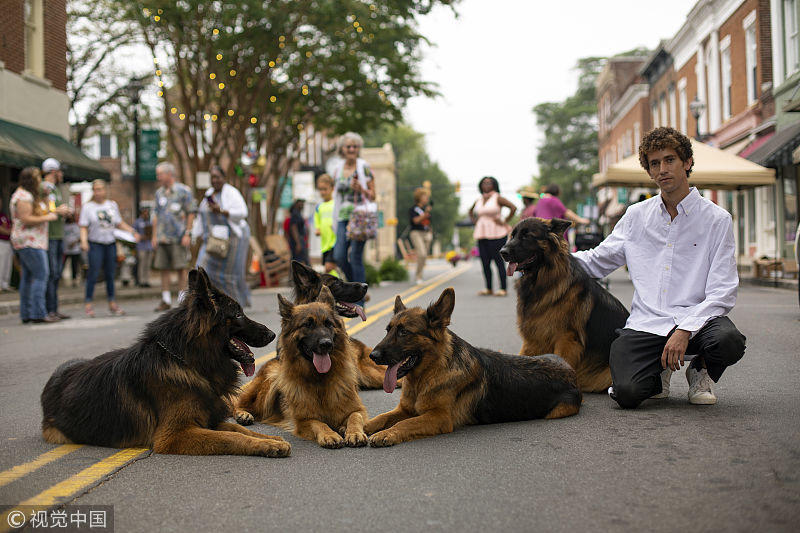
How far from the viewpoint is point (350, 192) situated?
10.8 metres

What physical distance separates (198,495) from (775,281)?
57.3 feet

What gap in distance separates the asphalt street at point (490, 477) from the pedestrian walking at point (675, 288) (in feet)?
0.84

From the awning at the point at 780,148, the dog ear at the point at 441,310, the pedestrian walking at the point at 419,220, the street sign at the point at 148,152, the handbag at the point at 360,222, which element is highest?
the street sign at the point at 148,152

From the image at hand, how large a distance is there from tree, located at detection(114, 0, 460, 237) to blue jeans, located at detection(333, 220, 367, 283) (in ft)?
34.9

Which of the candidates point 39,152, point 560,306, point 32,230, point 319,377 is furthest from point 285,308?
point 39,152

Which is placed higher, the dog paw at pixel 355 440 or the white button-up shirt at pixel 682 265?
the white button-up shirt at pixel 682 265

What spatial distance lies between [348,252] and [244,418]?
5.92 metres

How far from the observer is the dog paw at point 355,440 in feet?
15.2

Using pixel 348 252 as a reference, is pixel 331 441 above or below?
below

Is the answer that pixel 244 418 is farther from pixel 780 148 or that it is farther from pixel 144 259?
pixel 780 148

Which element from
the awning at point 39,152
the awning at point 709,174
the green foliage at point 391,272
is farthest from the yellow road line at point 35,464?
the green foliage at point 391,272

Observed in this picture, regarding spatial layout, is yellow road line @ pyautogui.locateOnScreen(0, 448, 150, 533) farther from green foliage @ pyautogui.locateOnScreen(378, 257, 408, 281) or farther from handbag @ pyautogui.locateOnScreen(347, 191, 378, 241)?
green foliage @ pyautogui.locateOnScreen(378, 257, 408, 281)

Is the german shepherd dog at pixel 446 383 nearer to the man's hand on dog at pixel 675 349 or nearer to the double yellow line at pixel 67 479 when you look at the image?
the man's hand on dog at pixel 675 349

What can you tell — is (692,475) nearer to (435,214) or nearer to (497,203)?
(497,203)
